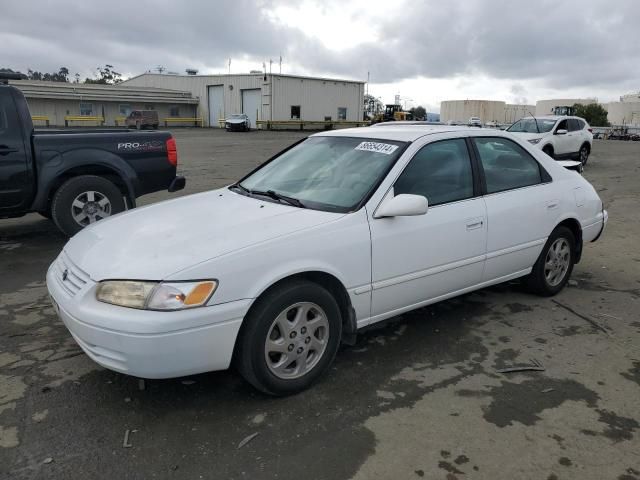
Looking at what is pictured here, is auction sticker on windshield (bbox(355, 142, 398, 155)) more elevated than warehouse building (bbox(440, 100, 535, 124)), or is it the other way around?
warehouse building (bbox(440, 100, 535, 124))

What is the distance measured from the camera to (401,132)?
4.01m

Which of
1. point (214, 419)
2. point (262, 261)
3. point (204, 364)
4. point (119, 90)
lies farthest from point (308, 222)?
point (119, 90)

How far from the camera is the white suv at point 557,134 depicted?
1527 cm

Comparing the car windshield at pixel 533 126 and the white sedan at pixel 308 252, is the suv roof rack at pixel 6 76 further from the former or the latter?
the car windshield at pixel 533 126

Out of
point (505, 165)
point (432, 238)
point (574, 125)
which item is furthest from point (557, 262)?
point (574, 125)

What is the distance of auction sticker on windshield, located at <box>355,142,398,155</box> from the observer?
373 cm

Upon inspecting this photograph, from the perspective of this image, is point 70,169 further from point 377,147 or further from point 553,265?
point 553,265

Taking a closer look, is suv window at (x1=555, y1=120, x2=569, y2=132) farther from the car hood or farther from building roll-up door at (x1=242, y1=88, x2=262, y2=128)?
building roll-up door at (x1=242, y1=88, x2=262, y2=128)

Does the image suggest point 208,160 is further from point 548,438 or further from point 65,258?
point 548,438

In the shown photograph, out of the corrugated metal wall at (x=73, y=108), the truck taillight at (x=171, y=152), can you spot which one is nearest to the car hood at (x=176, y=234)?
the truck taillight at (x=171, y=152)

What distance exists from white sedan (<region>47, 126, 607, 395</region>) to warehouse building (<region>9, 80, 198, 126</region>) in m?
46.6

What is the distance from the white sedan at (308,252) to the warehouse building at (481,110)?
73.5 m

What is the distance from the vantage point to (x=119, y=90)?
49.2 m

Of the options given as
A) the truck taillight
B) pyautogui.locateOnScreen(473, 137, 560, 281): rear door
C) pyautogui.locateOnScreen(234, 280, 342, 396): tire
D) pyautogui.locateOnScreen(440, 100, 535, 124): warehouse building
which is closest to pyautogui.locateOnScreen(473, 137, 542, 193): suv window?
pyautogui.locateOnScreen(473, 137, 560, 281): rear door
